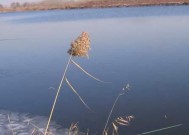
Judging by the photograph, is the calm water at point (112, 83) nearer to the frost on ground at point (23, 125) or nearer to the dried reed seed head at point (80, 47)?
the frost on ground at point (23, 125)

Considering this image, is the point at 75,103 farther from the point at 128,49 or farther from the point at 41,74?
the point at 128,49

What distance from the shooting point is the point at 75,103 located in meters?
7.86

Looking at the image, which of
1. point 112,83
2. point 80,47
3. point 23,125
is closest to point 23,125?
point 23,125

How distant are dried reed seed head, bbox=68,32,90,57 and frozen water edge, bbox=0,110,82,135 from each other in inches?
172

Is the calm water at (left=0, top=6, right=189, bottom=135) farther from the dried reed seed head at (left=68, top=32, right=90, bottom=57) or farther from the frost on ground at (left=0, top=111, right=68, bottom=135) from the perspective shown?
the dried reed seed head at (left=68, top=32, right=90, bottom=57)

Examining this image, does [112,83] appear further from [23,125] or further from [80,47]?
[80,47]

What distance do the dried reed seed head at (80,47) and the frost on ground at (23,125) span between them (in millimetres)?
4362

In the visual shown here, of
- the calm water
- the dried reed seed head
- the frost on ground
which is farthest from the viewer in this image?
the calm water

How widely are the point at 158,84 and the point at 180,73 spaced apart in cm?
90

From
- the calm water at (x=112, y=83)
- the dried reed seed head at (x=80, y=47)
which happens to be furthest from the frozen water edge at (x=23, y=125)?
the dried reed seed head at (x=80, y=47)

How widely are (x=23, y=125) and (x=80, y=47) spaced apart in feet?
16.9

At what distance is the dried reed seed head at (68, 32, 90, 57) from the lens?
5.87ft

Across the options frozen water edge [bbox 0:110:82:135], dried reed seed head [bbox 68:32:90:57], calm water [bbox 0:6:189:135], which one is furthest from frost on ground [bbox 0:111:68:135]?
dried reed seed head [bbox 68:32:90:57]

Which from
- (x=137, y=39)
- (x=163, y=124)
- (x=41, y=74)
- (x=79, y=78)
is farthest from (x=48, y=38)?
(x=163, y=124)
